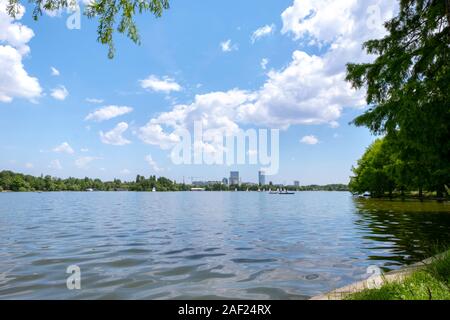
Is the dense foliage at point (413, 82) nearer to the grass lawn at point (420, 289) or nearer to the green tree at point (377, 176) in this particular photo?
the grass lawn at point (420, 289)

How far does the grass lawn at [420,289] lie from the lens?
6125mm

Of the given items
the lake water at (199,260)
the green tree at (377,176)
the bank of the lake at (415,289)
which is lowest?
the lake water at (199,260)

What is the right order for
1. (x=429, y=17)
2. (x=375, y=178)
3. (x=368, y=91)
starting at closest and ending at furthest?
(x=429, y=17), (x=368, y=91), (x=375, y=178)

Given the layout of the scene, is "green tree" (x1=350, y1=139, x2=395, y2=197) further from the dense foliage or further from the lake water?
the dense foliage

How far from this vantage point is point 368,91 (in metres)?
16.6

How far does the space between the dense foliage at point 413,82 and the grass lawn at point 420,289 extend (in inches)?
302

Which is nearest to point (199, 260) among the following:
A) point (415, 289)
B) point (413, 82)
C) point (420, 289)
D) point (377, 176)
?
point (415, 289)

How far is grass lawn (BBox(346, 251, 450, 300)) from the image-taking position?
6125 millimetres

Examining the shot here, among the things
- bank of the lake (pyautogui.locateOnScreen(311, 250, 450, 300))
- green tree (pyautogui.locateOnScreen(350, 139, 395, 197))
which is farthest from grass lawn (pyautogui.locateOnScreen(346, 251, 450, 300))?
green tree (pyautogui.locateOnScreen(350, 139, 395, 197))

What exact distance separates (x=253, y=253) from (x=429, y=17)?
12.4 m

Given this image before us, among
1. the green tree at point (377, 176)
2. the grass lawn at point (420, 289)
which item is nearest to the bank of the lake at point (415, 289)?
the grass lawn at point (420, 289)

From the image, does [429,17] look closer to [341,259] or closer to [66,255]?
[341,259]
